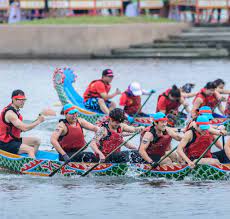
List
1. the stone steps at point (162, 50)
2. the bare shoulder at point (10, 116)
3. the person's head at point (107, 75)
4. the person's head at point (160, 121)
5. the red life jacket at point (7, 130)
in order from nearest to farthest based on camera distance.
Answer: the person's head at point (160, 121), the bare shoulder at point (10, 116), the red life jacket at point (7, 130), the person's head at point (107, 75), the stone steps at point (162, 50)

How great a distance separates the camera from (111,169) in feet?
64.7

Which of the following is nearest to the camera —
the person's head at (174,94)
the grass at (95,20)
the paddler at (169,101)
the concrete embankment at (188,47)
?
the person's head at (174,94)

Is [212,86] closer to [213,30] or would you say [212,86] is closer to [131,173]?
[131,173]

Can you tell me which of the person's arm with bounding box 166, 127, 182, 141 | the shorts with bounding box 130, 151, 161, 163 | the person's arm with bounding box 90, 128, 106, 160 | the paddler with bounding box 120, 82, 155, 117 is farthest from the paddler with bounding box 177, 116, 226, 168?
the paddler with bounding box 120, 82, 155, 117

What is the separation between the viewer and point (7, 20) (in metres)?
48.0

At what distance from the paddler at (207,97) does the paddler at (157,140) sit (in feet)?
17.5

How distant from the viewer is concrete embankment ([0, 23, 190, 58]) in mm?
43500

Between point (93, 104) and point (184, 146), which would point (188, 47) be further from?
point (184, 146)

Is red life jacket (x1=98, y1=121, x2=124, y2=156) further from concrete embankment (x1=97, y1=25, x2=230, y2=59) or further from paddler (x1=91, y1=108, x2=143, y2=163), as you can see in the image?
concrete embankment (x1=97, y1=25, x2=230, y2=59)

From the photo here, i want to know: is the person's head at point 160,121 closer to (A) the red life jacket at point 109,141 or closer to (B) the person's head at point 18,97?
(A) the red life jacket at point 109,141

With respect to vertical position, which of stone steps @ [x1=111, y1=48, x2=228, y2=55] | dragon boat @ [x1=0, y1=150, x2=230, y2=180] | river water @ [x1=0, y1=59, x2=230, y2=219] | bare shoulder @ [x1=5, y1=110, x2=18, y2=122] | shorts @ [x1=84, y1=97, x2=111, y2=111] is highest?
bare shoulder @ [x1=5, y1=110, x2=18, y2=122]

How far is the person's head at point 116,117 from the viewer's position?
19484 mm

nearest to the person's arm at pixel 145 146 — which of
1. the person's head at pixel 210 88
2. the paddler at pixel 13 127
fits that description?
the paddler at pixel 13 127

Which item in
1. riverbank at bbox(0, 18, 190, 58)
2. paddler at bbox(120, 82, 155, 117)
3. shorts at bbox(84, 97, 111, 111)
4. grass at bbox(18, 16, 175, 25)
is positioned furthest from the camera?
grass at bbox(18, 16, 175, 25)
